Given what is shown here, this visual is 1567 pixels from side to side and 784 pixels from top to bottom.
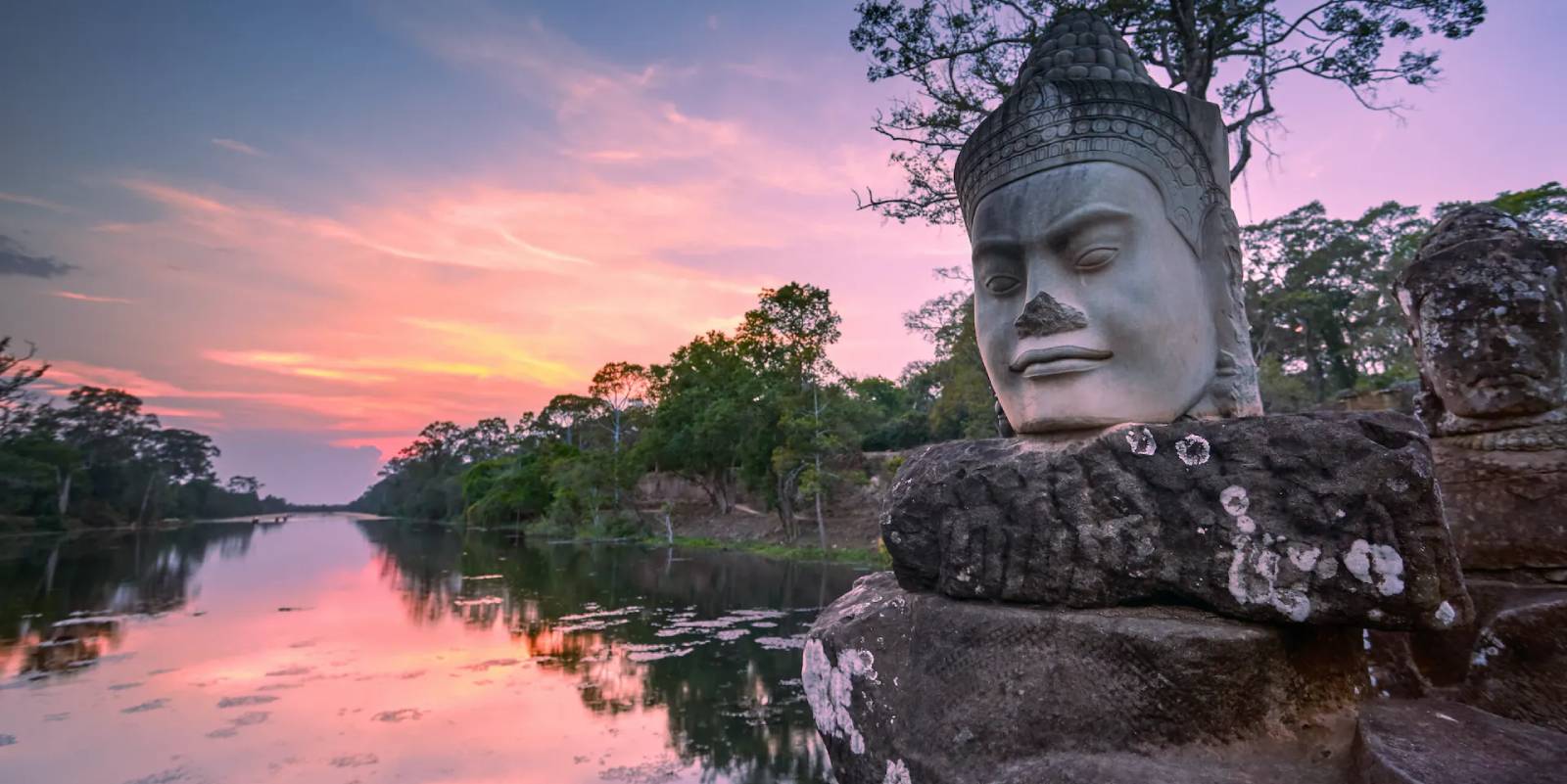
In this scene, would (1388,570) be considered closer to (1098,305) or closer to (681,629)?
(1098,305)

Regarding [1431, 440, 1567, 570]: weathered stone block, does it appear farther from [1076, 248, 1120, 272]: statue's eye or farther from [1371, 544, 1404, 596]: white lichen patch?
[1076, 248, 1120, 272]: statue's eye

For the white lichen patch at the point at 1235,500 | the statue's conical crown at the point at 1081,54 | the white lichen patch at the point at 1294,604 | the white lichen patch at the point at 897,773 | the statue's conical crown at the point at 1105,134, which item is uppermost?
the statue's conical crown at the point at 1081,54

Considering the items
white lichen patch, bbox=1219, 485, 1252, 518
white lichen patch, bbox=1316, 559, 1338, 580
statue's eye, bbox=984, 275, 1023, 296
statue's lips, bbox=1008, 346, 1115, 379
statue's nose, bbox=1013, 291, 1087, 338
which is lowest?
white lichen patch, bbox=1316, 559, 1338, 580

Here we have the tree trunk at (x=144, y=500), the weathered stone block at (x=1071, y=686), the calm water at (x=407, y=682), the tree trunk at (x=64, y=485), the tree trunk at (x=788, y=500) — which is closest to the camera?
the weathered stone block at (x=1071, y=686)

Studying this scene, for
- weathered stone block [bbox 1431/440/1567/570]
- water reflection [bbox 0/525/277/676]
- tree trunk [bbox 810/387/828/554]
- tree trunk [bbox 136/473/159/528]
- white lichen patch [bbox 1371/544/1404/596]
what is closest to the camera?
white lichen patch [bbox 1371/544/1404/596]

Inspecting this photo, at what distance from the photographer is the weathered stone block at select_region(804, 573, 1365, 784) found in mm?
Answer: 1352

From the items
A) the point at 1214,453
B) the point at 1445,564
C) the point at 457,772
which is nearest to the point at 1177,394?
the point at 1214,453

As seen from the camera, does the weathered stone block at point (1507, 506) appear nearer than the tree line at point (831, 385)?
Yes

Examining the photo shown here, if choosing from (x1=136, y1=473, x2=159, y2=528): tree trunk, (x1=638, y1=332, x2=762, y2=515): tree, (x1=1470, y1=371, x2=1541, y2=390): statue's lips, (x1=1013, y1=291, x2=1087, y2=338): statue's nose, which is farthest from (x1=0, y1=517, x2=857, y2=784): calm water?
(x1=136, y1=473, x2=159, y2=528): tree trunk

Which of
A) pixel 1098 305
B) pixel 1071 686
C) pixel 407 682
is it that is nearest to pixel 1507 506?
pixel 1098 305

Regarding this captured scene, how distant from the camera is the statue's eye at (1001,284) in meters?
1.97

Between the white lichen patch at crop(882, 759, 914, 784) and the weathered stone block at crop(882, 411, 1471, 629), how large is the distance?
420 millimetres

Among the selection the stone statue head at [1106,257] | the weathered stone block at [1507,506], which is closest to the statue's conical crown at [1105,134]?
the stone statue head at [1106,257]

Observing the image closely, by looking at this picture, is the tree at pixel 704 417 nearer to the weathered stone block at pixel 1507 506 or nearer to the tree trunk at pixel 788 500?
the tree trunk at pixel 788 500
